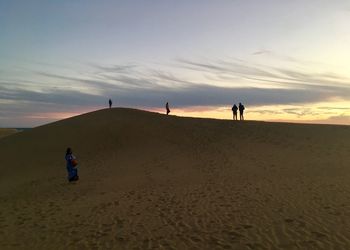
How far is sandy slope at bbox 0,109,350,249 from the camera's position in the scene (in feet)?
34.0

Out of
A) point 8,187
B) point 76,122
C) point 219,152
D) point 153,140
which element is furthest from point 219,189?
point 76,122

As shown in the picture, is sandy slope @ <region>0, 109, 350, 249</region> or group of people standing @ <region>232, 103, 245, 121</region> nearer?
sandy slope @ <region>0, 109, 350, 249</region>

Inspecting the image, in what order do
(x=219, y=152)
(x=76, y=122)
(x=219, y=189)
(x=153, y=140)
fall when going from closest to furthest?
(x=219, y=189) → (x=219, y=152) → (x=153, y=140) → (x=76, y=122)

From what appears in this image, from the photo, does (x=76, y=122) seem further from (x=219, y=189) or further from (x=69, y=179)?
(x=219, y=189)

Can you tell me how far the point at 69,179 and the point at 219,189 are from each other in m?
8.20

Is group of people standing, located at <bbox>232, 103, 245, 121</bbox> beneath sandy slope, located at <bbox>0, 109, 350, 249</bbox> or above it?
above

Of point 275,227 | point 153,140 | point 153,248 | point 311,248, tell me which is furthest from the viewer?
point 153,140

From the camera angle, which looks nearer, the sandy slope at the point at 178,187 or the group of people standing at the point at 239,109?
the sandy slope at the point at 178,187

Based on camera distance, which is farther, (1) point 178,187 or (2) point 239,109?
(2) point 239,109

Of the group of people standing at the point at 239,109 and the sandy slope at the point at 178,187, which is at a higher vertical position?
the group of people standing at the point at 239,109

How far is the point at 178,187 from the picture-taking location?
16.6 metres

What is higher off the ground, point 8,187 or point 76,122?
point 76,122

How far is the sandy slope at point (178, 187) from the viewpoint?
34.0ft

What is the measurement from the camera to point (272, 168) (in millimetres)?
20266
